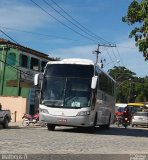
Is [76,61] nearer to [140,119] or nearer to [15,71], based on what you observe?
[140,119]

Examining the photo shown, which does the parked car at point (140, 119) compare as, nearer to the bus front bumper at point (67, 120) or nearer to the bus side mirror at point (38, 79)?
the bus front bumper at point (67, 120)

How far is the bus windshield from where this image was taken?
24328 mm

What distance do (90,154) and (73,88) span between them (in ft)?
34.0

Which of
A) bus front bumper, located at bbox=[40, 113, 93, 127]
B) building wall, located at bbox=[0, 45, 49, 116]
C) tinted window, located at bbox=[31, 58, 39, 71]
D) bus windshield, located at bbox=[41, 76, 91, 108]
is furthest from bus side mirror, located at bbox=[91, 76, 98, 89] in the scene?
tinted window, located at bbox=[31, 58, 39, 71]

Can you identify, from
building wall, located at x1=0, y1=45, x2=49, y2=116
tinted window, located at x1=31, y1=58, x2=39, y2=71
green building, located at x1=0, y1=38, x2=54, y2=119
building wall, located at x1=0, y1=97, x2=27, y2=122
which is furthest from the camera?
tinted window, located at x1=31, y1=58, x2=39, y2=71

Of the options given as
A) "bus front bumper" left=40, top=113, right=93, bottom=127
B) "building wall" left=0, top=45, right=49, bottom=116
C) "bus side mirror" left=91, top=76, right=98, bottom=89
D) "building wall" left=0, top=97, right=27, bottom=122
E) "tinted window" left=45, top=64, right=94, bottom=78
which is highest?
"building wall" left=0, top=45, right=49, bottom=116

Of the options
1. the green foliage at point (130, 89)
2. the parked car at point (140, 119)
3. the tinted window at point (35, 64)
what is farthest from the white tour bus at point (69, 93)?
the green foliage at point (130, 89)

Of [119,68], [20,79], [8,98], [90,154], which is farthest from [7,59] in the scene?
[119,68]

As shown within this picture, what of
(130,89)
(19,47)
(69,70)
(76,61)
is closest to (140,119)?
(19,47)

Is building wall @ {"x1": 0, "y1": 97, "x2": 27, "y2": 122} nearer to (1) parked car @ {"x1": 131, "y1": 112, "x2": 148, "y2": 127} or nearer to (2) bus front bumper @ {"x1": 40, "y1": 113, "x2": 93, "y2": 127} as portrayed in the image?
(1) parked car @ {"x1": 131, "y1": 112, "x2": 148, "y2": 127}

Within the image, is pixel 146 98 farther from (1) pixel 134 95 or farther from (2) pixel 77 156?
(2) pixel 77 156

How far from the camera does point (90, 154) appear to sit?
14.4 metres

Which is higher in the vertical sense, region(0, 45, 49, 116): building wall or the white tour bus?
region(0, 45, 49, 116): building wall

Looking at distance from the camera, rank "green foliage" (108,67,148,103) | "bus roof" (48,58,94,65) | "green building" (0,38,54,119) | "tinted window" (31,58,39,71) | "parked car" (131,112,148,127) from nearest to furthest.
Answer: "bus roof" (48,58,94,65) < "parked car" (131,112,148,127) < "green building" (0,38,54,119) < "tinted window" (31,58,39,71) < "green foliage" (108,67,148,103)
